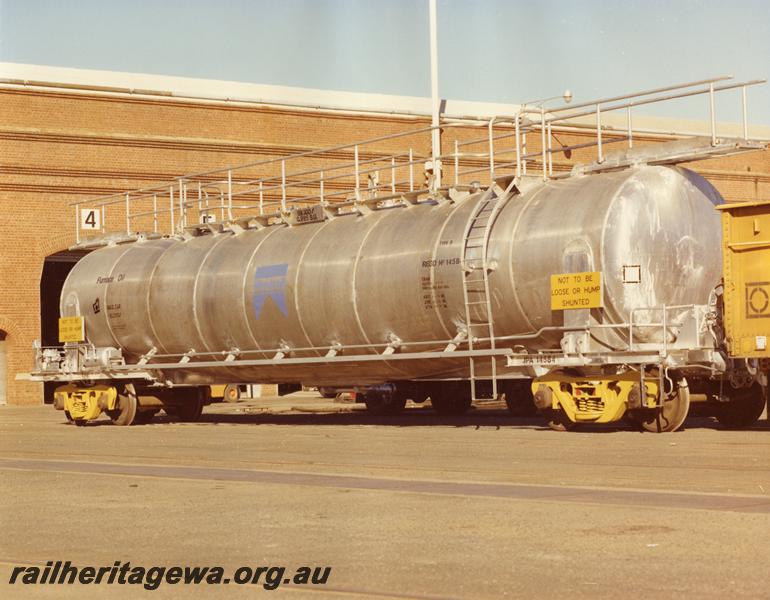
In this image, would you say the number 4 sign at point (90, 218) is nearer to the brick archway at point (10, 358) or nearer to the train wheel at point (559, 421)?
the brick archway at point (10, 358)

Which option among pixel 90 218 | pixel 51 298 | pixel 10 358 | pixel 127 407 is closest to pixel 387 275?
pixel 127 407

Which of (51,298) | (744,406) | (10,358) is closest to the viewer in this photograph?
(744,406)

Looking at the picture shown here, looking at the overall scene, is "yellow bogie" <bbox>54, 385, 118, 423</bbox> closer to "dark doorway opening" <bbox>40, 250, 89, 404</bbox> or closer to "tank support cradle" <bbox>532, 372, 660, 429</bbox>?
"tank support cradle" <bbox>532, 372, 660, 429</bbox>

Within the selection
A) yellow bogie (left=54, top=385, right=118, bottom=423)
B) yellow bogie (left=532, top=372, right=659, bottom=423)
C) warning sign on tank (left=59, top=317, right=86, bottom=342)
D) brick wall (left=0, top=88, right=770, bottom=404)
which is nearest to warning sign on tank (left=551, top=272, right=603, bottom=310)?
yellow bogie (left=532, top=372, right=659, bottom=423)

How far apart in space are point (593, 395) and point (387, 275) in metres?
4.56

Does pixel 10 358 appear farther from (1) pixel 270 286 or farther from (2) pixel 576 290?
(2) pixel 576 290

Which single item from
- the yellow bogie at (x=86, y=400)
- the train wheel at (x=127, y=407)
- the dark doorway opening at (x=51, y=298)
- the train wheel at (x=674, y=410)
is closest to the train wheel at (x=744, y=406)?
the train wheel at (x=674, y=410)

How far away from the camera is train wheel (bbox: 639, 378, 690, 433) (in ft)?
69.1

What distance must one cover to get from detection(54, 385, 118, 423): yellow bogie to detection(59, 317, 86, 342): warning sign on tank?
3.58ft

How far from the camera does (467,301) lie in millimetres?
22734

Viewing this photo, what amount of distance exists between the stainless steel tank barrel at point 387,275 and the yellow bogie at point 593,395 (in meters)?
0.68

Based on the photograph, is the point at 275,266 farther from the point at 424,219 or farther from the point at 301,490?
the point at 301,490

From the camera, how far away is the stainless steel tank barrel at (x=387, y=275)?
21156mm

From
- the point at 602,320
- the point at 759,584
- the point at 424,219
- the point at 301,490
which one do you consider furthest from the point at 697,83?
the point at 759,584
